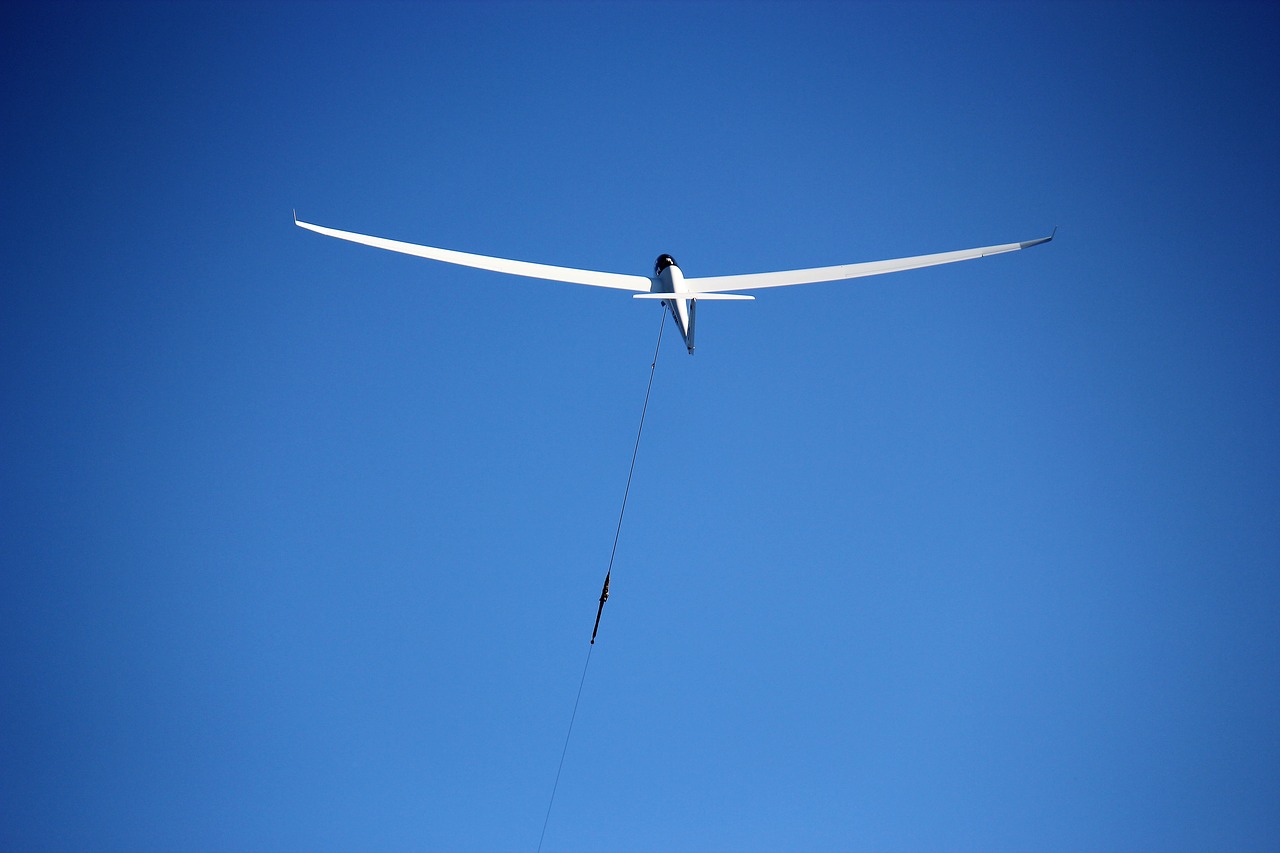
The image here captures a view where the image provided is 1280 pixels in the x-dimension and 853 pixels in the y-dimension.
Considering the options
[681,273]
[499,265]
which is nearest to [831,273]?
[681,273]

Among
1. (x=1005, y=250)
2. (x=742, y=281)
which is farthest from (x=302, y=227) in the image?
(x=1005, y=250)

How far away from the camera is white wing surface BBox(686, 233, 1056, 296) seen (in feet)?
65.5

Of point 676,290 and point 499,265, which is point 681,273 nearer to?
point 676,290

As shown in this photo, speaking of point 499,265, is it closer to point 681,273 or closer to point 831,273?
point 681,273

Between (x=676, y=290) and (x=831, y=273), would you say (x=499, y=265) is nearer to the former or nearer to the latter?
(x=676, y=290)

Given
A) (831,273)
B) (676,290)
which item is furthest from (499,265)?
(831,273)

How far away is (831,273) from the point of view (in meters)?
20.2

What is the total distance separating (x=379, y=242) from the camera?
1955cm

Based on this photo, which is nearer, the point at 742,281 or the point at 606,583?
the point at 606,583

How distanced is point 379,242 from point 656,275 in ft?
20.5

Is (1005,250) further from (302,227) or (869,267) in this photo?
(302,227)

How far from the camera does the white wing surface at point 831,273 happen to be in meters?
20.0

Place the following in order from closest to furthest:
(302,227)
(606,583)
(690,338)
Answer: (606,583) < (302,227) < (690,338)

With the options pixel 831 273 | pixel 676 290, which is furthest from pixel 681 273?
pixel 831 273
